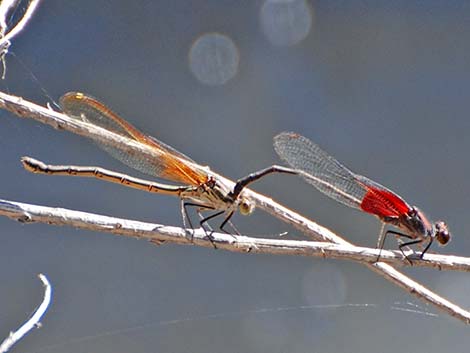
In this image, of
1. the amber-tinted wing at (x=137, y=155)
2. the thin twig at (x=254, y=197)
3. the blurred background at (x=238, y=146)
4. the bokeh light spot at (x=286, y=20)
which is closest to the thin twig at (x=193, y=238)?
the thin twig at (x=254, y=197)

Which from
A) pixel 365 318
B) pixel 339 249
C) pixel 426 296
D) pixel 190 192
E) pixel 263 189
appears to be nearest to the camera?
pixel 339 249

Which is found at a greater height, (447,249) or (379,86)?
(379,86)

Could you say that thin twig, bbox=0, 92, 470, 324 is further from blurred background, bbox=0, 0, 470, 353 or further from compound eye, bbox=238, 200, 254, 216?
blurred background, bbox=0, 0, 470, 353

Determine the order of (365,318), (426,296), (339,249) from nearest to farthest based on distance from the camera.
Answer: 1. (339,249)
2. (426,296)
3. (365,318)

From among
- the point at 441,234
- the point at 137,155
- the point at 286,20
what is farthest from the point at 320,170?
the point at 286,20

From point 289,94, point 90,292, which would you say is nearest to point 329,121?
point 289,94

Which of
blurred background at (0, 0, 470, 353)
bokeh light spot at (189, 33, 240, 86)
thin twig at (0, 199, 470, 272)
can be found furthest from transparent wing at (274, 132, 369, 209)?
bokeh light spot at (189, 33, 240, 86)

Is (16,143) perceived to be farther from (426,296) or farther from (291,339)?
(426,296)
